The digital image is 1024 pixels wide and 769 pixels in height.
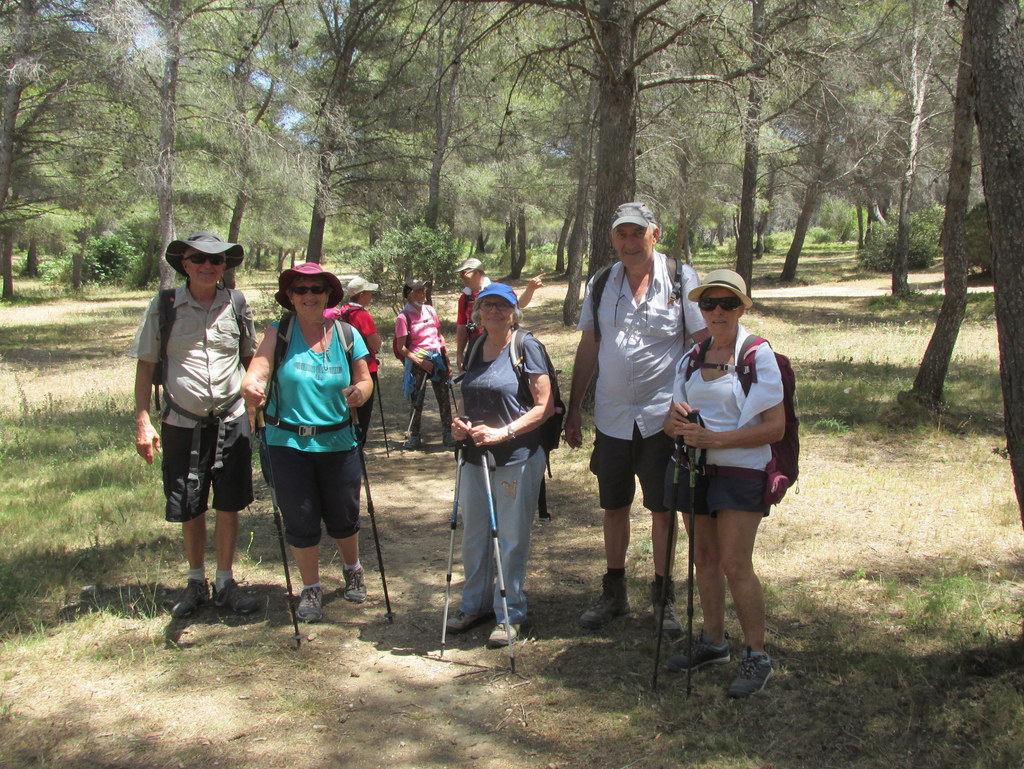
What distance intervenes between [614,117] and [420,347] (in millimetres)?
2950

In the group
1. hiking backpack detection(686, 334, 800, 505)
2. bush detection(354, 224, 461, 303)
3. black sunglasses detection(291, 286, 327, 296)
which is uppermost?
bush detection(354, 224, 461, 303)

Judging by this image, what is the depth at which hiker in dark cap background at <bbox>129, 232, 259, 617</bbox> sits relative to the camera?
4.39 m

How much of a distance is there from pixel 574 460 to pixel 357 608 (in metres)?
3.53

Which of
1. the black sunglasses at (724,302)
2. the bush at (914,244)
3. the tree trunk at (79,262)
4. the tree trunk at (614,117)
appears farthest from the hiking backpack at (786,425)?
the tree trunk at (79,262)

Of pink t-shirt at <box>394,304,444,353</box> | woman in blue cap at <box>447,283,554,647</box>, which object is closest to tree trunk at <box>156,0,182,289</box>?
pink t-shirt at <box>394,304,444,353</box>

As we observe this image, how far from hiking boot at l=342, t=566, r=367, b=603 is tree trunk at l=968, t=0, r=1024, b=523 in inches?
131

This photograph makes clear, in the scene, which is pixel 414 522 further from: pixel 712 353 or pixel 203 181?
pixel 203 181

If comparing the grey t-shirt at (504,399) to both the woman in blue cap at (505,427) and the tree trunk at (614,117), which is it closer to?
the woman in blue cap at (505,427)

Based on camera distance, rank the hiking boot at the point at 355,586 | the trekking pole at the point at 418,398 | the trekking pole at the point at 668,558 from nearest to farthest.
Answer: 1. the trekking pole at the point at 668,558
2. the hiking boot at the point at 355,586
3. the trekking pole at the point at 418,398

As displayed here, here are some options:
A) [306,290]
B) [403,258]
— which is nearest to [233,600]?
[306,290]

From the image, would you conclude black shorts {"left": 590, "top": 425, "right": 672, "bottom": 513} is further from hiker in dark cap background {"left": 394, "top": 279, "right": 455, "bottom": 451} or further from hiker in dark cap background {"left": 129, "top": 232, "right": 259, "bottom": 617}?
hiker in dark cap background {"left": 394, "top": 279, "right": 455, "bottom": 451}

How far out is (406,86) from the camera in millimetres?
18266

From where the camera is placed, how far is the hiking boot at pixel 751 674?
3.55 meters

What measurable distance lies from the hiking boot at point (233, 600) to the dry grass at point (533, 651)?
9 cm
